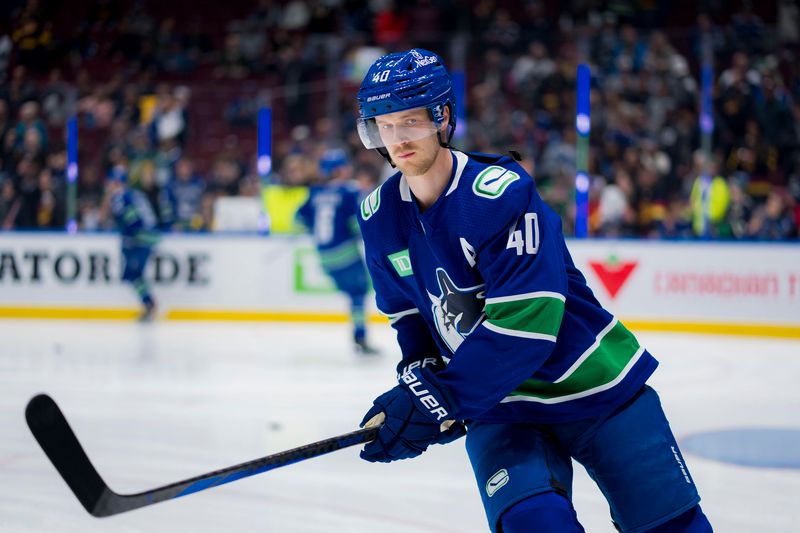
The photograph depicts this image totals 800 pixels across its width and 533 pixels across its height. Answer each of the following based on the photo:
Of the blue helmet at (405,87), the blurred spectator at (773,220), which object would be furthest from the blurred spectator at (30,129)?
the blue helmet at (405,87)

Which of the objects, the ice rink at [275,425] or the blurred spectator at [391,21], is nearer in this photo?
the ice rink at [275,425]

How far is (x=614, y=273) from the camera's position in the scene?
766cm

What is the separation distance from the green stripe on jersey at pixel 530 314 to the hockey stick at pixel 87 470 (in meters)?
0.43

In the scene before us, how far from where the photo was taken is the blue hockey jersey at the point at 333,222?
6.89 metres

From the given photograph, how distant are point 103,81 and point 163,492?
7.95 m

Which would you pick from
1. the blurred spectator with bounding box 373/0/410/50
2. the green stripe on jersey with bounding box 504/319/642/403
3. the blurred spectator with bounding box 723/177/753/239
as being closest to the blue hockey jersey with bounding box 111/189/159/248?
the blurred spectator with bounding box 373/0/410/50

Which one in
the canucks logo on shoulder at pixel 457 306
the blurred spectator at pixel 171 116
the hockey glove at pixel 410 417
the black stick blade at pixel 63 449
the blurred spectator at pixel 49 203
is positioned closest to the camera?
the black stick blade at pixel 63 449

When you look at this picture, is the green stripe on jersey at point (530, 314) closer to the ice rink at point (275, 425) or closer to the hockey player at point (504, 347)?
the hockey player at point (504, 347)

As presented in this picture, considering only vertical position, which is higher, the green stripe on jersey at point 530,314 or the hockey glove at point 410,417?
the green stripe on jersey at point 530,314

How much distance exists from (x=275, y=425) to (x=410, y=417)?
2753mm

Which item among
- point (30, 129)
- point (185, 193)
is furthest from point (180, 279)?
point (30, 129)

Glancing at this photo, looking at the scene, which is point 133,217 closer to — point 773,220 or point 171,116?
point 171,116

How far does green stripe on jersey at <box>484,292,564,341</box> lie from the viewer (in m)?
1.64

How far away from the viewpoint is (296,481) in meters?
3.52
